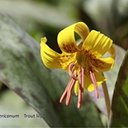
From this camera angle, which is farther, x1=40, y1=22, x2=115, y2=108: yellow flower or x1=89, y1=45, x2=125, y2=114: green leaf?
x1=89, y1=45, x2=125, y2=114: green leaf

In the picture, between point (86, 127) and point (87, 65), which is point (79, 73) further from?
point (86, 127)

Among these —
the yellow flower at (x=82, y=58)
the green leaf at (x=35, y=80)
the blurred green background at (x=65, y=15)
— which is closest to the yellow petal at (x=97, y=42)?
the yellow flower at (x=82, y=58)

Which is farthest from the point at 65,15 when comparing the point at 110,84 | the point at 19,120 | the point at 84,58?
the point at 84,58

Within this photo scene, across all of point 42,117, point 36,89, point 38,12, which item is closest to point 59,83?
point 36,89

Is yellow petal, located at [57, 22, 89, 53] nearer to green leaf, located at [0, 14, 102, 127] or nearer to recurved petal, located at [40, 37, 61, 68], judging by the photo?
recurved petal, located at [40, 37, 61, 68]

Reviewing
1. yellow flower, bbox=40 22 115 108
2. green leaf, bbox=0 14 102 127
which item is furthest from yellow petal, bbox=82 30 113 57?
green leaf, bbox=0 14 102 127

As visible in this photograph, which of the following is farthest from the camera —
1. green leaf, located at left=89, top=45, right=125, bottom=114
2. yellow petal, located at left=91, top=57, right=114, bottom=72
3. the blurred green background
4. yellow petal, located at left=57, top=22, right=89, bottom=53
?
the blurred green background

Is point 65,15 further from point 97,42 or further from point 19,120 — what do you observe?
point 97,42
